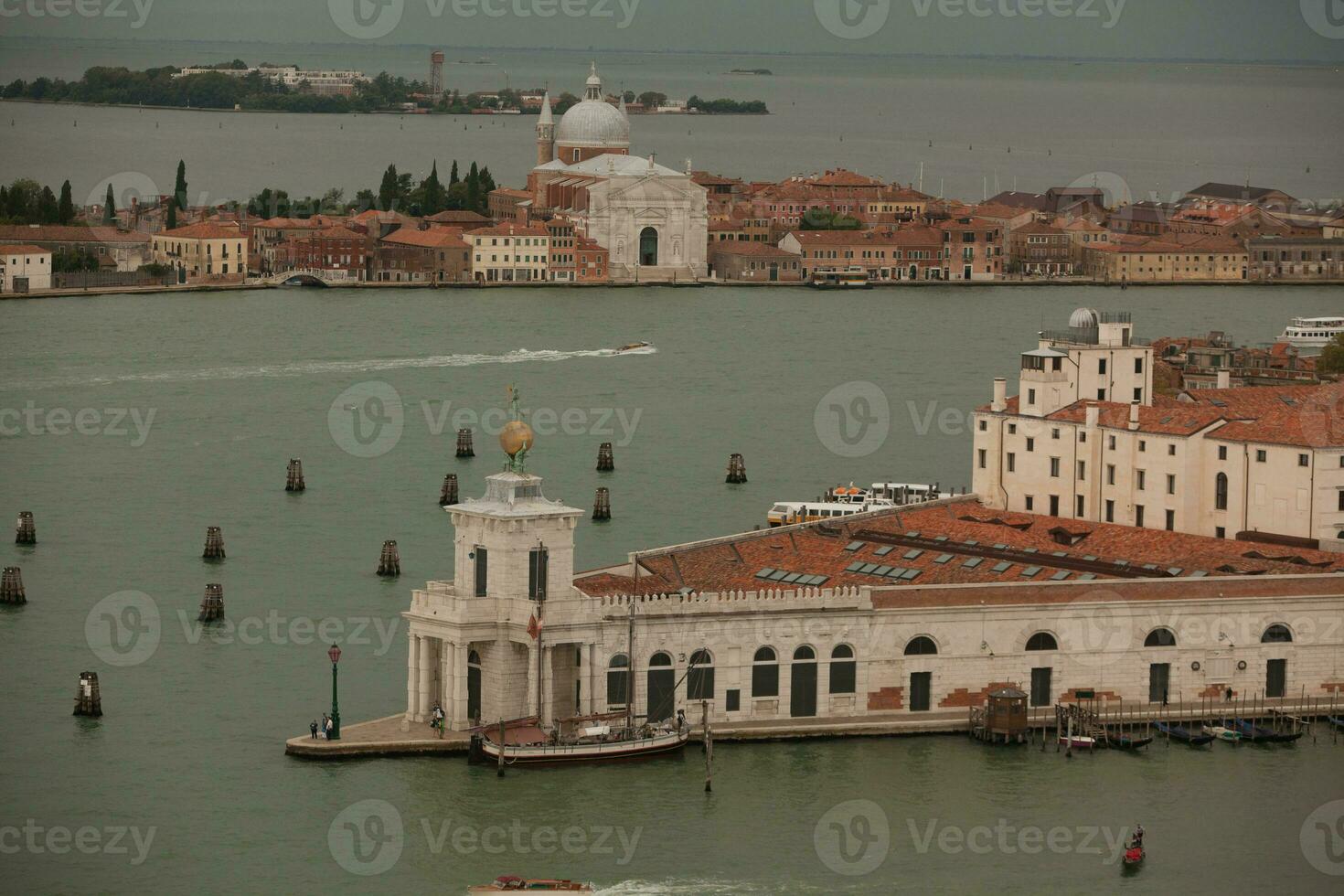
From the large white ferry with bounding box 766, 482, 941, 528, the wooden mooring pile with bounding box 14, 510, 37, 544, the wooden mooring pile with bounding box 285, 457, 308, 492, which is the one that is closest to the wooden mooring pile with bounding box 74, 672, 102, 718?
the wooden mooring pile with bounding box 14, 510, 37, 544

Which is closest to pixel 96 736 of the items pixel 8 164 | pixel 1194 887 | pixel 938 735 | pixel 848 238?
pixel 938 735

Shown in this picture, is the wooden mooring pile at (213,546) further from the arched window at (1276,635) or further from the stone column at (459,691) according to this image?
the arched window at (1276,635)

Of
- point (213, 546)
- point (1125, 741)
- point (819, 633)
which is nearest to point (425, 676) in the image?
point (819, 633)

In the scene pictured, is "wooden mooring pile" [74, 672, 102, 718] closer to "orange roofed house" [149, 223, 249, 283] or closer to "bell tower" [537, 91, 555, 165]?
"orange roofed house" [149, 223, 249, 283]

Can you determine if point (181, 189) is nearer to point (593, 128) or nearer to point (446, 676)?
point (593, 128)

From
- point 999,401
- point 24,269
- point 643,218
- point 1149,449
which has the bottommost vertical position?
point 1149,449

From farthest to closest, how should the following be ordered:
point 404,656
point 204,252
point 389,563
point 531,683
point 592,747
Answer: point 204,252 → point 389,563 → point 404,656 → point 531,683 → point 592,747

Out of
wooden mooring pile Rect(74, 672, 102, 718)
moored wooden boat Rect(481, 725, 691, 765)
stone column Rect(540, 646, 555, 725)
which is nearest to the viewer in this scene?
moored wooden boat Rect(481, 725, 691, 765)
